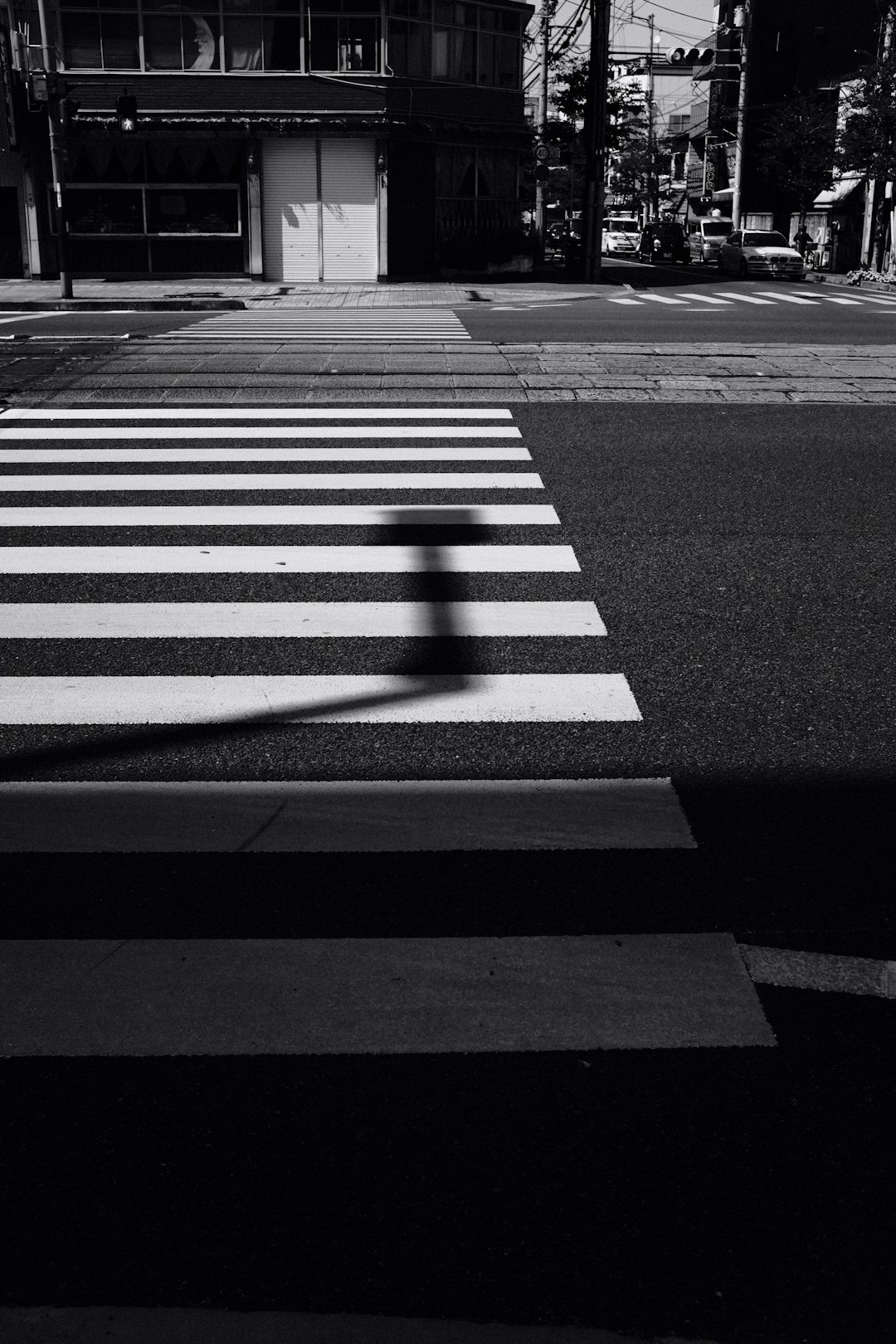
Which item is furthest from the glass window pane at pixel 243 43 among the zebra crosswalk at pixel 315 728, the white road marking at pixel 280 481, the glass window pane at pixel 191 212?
the white road marking at pixel 280 481

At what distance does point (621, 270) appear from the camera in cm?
4494

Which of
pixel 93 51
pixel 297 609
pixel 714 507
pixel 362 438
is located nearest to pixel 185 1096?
pixel 297 609

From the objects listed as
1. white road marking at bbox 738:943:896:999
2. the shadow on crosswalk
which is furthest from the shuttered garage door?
white road marking at bbox 738:943:896:999

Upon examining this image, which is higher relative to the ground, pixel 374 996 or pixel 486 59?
pixel 486 59

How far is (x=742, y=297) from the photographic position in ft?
104

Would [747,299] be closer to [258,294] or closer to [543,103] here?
[258,294]

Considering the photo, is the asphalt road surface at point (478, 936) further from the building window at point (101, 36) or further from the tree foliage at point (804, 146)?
the tree foliage at point (804, 146)

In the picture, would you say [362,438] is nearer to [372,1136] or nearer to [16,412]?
[16,412]

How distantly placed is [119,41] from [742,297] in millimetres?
16133

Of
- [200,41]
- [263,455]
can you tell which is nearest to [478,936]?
[263,455]

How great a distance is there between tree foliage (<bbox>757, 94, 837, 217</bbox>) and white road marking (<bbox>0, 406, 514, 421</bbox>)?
39669mm

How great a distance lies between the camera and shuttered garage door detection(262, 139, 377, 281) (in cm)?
3278

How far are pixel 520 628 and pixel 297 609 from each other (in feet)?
3.87

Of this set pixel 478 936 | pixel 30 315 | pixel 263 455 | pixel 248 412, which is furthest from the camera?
pixel 30 315
